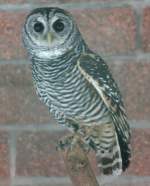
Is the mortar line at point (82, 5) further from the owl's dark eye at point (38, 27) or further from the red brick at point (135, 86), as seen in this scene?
the owl's dark eye at point (38, 27)

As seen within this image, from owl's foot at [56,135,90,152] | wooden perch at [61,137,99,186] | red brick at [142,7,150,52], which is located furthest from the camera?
red brick at [142,7,150,52]

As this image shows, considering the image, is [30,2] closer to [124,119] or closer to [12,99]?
[12,99]

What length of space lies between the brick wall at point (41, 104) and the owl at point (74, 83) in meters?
0.17

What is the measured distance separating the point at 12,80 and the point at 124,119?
0.35 metres

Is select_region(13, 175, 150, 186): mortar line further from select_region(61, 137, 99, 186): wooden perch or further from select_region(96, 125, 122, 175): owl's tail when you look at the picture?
select_region(61, 137, 99, 186): wooden perch

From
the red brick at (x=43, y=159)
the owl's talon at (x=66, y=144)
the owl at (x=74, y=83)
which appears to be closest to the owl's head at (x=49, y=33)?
the owl at (x=74, y=83)

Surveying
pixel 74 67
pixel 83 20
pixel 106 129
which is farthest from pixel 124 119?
pixel 83 20

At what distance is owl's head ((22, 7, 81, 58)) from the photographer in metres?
1.46

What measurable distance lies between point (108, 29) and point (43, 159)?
1.23 ft

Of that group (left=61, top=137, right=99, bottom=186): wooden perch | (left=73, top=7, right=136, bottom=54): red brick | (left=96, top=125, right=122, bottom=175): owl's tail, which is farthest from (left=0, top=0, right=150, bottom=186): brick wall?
(left=61, top=137, right=99, bottom=186): wooden perch

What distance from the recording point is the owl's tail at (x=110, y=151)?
1.53m

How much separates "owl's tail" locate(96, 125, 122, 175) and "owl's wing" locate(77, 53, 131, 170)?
13mm

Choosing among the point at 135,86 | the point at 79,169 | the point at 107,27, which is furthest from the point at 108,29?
the point at 79,169

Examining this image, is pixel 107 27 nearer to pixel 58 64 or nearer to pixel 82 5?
pixel 82 5
